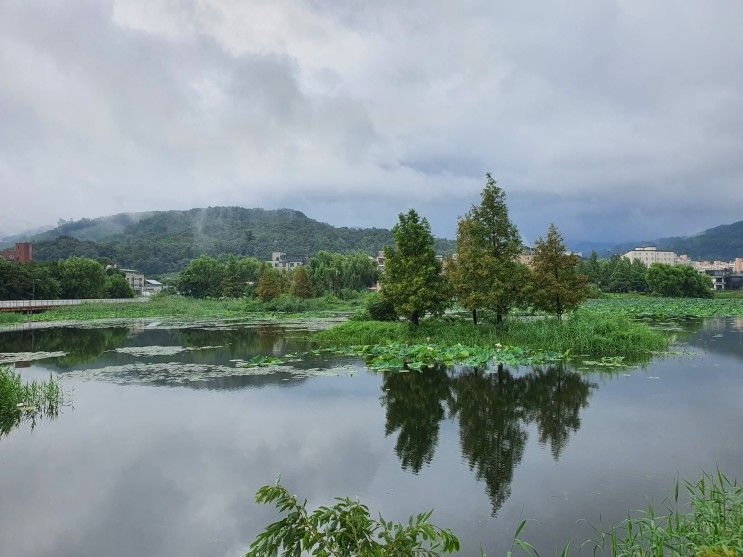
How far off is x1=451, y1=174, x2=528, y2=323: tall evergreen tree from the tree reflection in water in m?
6.45

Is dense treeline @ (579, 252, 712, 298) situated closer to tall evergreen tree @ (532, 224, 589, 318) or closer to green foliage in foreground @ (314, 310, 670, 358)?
tall evergreen tree @ (532, 224, 589, 318)

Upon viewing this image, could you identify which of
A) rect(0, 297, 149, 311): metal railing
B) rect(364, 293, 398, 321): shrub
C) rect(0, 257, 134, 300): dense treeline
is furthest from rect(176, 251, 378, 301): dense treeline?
rect(364, 293, 398, 321): shrub

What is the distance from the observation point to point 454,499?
8789 mm

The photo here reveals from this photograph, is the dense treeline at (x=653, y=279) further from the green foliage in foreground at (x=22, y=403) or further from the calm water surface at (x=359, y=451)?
the green foliage in foreground at (x=22, y=403)

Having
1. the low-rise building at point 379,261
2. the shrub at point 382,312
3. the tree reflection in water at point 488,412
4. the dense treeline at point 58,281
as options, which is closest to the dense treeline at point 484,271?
the shrub at point 382,312

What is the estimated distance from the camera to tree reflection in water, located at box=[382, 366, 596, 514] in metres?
10.7

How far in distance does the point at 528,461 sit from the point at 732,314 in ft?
161

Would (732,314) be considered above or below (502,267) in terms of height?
below

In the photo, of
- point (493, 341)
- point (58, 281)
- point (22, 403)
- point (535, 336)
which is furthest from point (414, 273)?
point (58, 281)

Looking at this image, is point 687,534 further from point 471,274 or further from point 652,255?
point 652,255

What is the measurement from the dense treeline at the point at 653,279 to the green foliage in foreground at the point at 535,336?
51.3m

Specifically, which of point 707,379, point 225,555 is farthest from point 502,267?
point 225,555

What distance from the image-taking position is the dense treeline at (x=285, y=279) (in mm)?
70062

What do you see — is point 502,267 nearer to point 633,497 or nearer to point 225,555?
point 633,497
